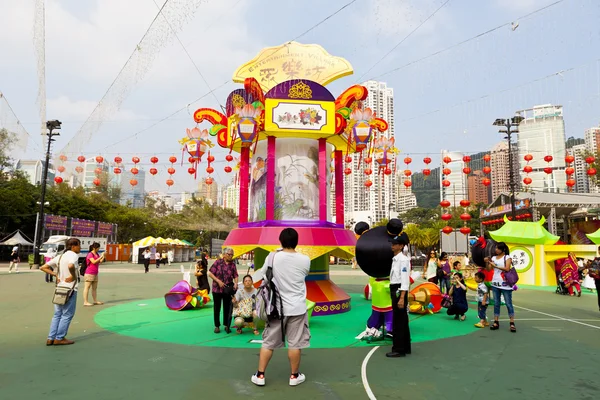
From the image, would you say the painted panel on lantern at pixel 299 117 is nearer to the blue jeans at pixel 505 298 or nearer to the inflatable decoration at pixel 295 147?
the inflatable decoration at pixel 295 147

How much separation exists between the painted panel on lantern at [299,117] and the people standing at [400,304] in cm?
450

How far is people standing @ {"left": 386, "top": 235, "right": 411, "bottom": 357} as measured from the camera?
5.77 metres

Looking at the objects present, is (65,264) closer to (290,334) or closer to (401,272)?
(290,334)

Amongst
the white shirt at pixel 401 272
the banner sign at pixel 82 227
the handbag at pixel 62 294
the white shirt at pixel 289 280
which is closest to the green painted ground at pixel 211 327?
the white shirt at pixel 401 272

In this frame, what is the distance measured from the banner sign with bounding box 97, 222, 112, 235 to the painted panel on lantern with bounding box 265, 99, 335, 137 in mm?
34435

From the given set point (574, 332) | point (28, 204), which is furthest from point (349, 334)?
point (28, 204)

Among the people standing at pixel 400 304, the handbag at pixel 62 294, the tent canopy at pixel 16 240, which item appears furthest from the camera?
the tent canopy at pixel 16 240

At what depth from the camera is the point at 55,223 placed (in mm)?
32625

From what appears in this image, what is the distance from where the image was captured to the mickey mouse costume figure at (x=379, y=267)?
22.4ft

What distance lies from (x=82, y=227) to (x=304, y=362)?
36.3 metres

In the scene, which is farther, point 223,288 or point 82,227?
point 82,227

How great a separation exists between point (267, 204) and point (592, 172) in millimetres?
15643

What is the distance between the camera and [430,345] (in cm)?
649

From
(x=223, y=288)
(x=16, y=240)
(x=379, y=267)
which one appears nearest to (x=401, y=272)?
(x=379, y=267)
